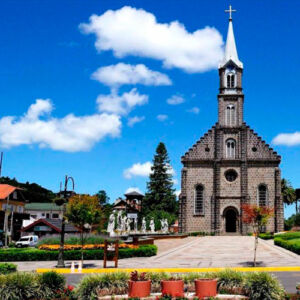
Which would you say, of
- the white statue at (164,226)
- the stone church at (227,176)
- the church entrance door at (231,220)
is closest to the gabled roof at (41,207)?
the white statue at (164,226)

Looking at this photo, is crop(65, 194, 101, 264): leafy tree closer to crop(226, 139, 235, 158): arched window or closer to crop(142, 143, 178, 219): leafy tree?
crop(226, 139, 235, 158): arched window

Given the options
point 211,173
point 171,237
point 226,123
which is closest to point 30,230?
point 171,237

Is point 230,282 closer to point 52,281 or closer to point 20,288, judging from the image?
point 52,281

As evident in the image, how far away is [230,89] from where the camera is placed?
62000mm

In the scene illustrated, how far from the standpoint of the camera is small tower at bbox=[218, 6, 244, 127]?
60.9 metres

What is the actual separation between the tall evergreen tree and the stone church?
21361 millimetres

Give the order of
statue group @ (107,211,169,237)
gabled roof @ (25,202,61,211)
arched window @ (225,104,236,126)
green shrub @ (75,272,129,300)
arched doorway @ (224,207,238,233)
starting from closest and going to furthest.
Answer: green shrub @ (75,272,129,300), statue group @ (107,211,169,237), arched doorway @ (224,207,238,233), arched window @ (225,104,236,126), gabled roof @ (25,202,61,211)

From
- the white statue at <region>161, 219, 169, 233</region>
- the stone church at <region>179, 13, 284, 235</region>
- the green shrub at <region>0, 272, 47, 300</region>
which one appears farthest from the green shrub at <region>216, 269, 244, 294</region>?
the stone church at <region>179, 13, 284, 235</region>

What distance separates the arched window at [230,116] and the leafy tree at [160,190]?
25.6 m

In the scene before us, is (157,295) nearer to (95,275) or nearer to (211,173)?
(95,275)

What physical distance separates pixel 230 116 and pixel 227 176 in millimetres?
8521

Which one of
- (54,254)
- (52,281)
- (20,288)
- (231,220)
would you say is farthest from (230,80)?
(20,288)

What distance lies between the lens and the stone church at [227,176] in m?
58.1

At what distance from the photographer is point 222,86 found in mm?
62281
